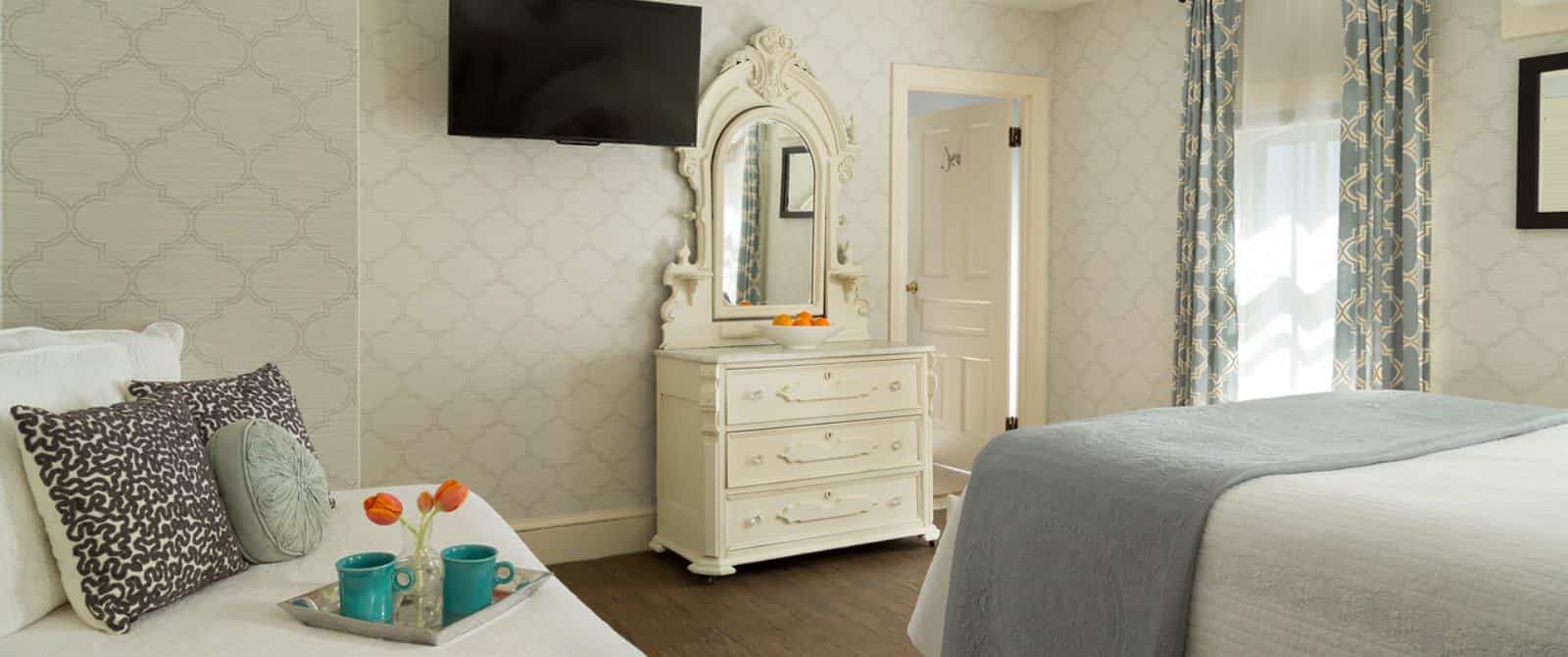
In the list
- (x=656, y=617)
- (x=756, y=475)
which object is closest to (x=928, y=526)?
(x=756, y=475)

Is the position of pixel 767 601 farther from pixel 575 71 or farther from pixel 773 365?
pixel 575 71

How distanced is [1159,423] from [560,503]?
2.46m

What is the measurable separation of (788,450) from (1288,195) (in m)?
2.23

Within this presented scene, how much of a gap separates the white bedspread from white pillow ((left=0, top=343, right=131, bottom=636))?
1926 mm

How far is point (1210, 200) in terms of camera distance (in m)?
4.38

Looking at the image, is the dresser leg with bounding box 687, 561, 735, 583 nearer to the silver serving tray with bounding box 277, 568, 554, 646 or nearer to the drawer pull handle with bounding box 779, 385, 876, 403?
the drawer pull handle with bounding box 779, 385, 876, 403

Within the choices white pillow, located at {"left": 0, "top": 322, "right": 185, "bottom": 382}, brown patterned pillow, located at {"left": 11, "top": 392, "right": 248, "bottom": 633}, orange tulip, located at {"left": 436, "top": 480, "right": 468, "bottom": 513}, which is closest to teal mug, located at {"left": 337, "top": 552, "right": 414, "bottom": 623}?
orange tulip, located at {"left": 436, "top": 480, "right": 468, "bottom": 513}

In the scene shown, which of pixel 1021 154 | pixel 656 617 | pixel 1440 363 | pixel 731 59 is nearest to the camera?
pixel 656 617

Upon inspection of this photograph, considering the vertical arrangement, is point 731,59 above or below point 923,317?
above

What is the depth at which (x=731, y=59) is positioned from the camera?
14.1 ft

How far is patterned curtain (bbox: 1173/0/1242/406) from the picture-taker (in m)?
4.32

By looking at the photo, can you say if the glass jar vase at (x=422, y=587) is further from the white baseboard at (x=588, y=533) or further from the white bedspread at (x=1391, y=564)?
the white baseboard at (x=588, y=533)

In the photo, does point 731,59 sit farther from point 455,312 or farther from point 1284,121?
point 1284,121

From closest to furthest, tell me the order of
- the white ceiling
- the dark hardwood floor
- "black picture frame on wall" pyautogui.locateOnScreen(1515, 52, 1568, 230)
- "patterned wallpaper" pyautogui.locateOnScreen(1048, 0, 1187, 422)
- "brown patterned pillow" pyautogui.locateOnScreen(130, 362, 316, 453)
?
"brown patterned pillow" pyautogui.locateOnScreen(130, 362, 316, 453)
the dark hardwood floor
"black picture frame on wall" pyautogui.locateOnScreen(1515, 52, 1568, 230)
"patterned wallpaper" pyautogui.locateOnScreen(1048, 0, 1187, 422)
the white ceiling
